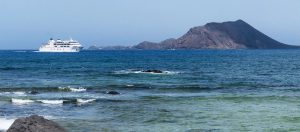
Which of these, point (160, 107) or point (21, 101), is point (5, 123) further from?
point (21, 101)

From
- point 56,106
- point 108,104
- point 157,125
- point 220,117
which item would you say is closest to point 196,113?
point 220,117

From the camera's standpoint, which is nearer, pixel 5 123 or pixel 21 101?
pixel 5 123

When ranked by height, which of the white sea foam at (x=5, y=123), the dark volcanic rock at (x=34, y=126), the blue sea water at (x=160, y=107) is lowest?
the blue sea water at (x=160, y=107)

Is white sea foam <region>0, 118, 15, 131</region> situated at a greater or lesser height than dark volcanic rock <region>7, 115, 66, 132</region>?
lesser

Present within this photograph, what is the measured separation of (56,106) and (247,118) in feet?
48.8

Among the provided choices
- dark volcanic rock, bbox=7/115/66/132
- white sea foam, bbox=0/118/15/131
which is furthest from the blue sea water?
dark volcanic rock, bbox=7/115/66/132

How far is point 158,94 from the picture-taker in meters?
50.5

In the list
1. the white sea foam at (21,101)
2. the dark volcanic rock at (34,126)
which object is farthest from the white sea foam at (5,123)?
the white sea foam at (21,101)

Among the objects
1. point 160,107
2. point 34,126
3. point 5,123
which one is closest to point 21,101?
point 160,107

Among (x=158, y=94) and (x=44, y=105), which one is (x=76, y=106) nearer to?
(x=44, y=105)

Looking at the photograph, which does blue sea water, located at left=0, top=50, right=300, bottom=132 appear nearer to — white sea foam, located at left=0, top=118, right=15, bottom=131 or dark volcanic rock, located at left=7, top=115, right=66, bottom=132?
white sea foam, located at left=0, top=118, right=15, bottom=131

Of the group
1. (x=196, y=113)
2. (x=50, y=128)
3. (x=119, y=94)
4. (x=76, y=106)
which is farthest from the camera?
(x=119, y=94)

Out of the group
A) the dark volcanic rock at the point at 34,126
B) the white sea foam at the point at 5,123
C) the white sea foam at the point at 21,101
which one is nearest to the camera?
the dark volcanic rock at the point at 34,126

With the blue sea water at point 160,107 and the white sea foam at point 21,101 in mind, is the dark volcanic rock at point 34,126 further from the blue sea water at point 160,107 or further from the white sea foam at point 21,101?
the white sea foam at point 21,101
